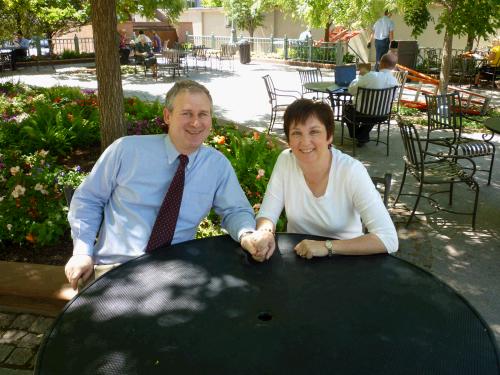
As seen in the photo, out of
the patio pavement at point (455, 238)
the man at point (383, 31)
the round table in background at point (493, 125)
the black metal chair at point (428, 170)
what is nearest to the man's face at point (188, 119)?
the patio pavement at point (455, 238)

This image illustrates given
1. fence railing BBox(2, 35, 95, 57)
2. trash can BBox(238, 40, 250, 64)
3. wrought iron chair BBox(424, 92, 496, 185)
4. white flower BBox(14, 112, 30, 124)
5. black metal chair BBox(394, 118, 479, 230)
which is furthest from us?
trash can BBox(238, 40, 250, 64)

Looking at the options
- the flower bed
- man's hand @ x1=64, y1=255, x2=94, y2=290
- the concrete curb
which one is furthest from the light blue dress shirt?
the flower bed

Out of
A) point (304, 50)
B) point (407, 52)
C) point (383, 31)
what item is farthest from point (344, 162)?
point (304, 50)

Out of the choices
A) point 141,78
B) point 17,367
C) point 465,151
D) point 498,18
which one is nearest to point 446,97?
point 465,151

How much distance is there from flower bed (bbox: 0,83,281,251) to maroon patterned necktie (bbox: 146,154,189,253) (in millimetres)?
1371

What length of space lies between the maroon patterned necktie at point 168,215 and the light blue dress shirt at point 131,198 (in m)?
0.05

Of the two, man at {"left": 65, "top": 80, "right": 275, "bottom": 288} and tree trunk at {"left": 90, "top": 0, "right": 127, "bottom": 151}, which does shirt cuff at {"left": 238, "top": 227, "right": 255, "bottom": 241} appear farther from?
tree trunk at {"left": 90, "top": 0, "right": 127, "bottom": 151}

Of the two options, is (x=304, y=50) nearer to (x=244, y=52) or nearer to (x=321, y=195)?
(x=244, y=52)

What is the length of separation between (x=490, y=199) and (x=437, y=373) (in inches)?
179

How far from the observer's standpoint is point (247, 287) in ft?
6.20

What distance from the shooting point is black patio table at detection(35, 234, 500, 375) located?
1451 millimetres

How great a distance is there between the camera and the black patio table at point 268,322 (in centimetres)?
145

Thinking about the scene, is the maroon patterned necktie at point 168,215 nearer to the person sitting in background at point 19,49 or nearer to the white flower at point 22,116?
the white flower at point 22,116

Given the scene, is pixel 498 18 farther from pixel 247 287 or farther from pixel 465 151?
pixel 247 287
